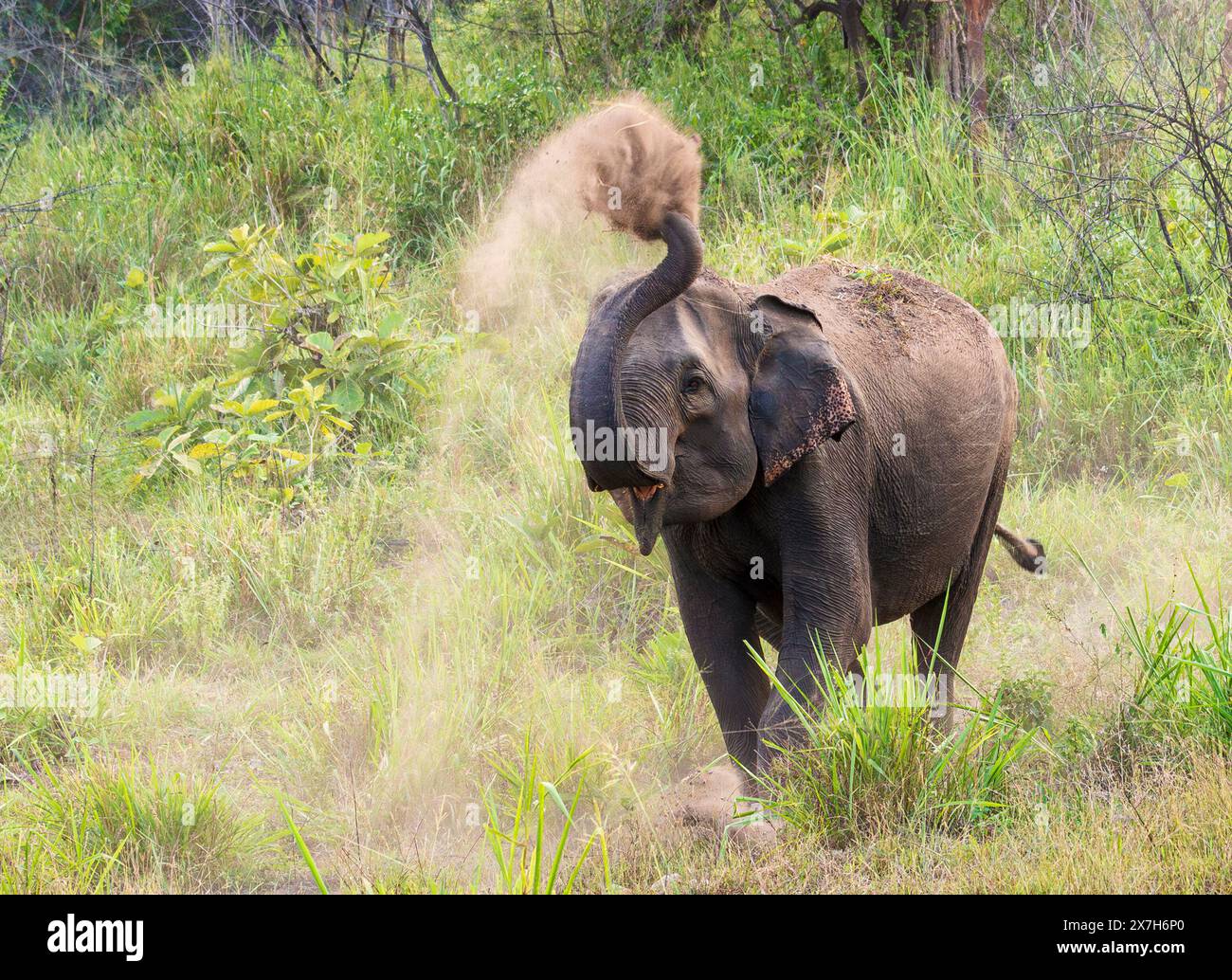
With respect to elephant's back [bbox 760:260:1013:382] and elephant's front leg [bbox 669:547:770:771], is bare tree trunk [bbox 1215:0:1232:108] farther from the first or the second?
elephant's front leg [bbox 669:547:770:771]

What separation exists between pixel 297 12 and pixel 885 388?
9.13 meters

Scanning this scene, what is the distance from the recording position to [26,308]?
10.2 metres

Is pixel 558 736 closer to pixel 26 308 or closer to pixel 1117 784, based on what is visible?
pixel 1117 784

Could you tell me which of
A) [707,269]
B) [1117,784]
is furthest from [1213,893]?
[707,269]

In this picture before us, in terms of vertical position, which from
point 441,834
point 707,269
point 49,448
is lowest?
point 441,834

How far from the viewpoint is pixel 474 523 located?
23.6 feet

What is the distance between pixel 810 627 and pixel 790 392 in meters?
0.65

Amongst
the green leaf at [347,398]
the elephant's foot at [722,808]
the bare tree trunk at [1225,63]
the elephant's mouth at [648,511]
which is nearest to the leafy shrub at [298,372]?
the green leaf at [347,398]

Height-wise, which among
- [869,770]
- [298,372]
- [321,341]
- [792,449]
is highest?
[321,341]

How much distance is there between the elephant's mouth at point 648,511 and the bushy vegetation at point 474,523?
69 centimetres

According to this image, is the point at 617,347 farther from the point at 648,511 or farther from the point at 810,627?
the point at 810,627

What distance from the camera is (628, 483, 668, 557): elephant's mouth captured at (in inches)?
150

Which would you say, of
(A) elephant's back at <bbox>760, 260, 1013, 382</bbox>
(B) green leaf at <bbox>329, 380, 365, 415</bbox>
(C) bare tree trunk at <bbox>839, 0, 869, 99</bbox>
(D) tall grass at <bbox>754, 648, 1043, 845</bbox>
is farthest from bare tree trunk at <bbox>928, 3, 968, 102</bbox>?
(D) tall grass at <bbox>754, 648, 1043, 845</bbox>

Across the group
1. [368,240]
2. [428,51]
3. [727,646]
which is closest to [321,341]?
[368,240]
